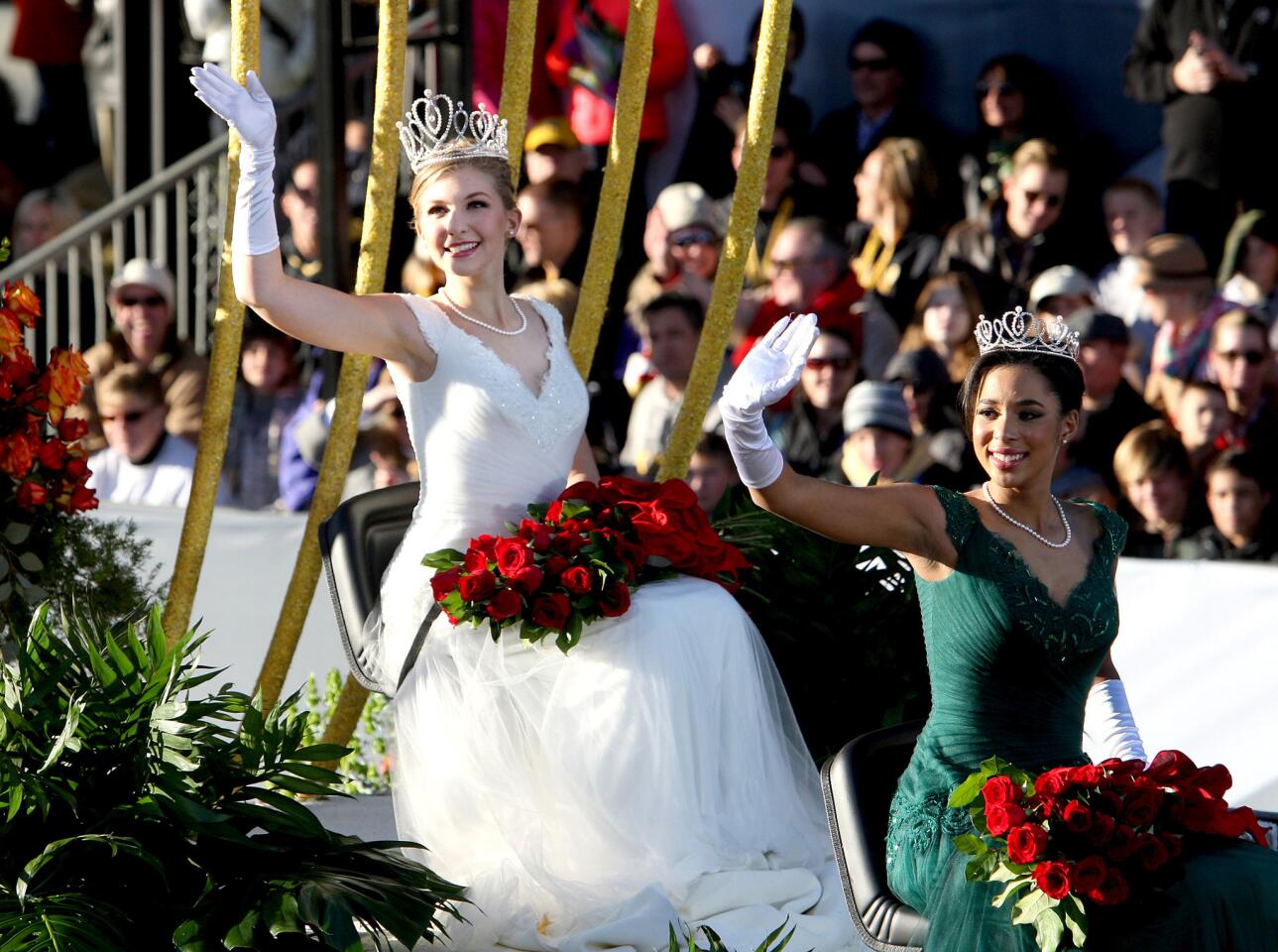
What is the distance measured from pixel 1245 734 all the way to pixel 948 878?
2112mm

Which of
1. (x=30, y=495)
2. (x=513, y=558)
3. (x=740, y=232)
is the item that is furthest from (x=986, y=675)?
(x=30, y=495)

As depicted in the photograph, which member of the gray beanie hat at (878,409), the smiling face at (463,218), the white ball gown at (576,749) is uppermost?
the smiling face at (463,218)

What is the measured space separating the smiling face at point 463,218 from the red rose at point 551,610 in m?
0.74

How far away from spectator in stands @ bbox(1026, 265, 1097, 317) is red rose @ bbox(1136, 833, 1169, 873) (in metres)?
3.61

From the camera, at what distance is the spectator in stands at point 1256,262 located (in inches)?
231

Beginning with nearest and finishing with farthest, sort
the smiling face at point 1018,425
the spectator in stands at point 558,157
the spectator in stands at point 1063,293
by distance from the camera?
the smiling face at point 1018,425
the spectator in stands at point 1063,293
the spectator in stands at point 558,157

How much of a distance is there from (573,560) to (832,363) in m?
2.65

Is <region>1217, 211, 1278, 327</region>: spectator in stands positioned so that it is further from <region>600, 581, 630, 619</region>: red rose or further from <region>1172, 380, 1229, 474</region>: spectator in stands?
<region>600, 581, 630, 619</region>: red rose

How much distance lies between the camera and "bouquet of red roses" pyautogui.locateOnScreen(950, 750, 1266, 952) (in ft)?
8.02

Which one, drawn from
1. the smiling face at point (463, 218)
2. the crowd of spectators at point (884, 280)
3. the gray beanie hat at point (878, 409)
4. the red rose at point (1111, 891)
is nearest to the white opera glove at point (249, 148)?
the smiling face at point (463, 218)

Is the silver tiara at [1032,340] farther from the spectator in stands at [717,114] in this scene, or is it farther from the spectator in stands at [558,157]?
the spectator in stands at [558,157]

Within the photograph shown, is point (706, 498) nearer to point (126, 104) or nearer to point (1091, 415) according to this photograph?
point (1091, 415)

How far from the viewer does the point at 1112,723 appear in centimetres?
305

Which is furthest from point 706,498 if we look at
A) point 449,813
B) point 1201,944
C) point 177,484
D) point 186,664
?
point 1201,944
